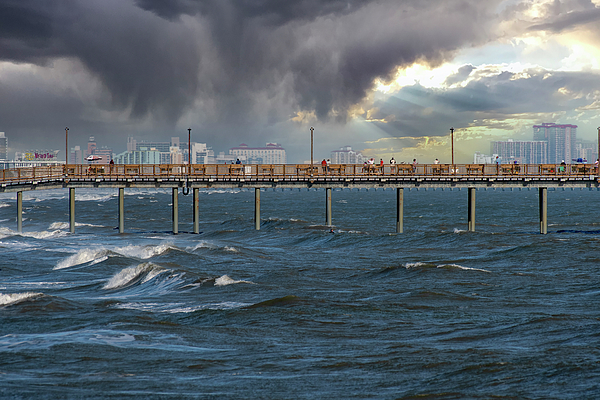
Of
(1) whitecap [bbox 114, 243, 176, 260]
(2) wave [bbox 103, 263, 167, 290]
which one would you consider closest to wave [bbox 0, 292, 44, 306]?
(2) wave [bbox 103, 263, 167, 290]

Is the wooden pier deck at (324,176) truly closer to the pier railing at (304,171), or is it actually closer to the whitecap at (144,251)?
the pier railing at (304,171)

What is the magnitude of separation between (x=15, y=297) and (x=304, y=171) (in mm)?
33781

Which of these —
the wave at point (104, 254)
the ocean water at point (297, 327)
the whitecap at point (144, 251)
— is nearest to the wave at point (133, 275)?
the ocean water at point (297, 327)

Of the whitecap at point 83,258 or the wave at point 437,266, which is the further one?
the whitecap at point 83,258

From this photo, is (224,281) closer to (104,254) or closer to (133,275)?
(133,275)

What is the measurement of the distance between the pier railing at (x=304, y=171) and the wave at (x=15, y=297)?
98.6 feet

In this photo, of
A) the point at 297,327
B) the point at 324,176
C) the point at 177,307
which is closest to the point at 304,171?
the point at 324,176

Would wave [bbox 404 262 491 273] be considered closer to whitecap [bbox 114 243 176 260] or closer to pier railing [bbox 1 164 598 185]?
whitecap [bbox 114 243 176 260]

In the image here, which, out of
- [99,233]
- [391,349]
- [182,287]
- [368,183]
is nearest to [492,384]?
[391,349]

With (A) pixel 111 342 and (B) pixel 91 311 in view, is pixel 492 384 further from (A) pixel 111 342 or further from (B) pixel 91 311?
(B) pixel 91 311

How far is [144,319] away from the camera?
21.5m

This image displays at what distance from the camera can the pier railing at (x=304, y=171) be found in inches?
2169

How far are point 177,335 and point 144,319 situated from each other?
260 cm

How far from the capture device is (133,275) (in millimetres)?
31891
